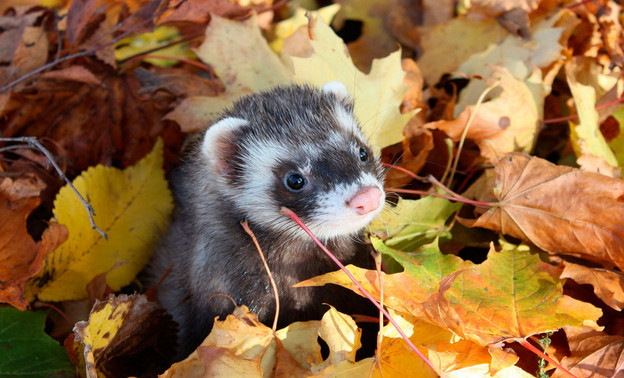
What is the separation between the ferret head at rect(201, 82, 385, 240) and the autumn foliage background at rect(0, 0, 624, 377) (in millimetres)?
234

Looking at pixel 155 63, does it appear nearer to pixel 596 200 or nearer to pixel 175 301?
pixel 175 301

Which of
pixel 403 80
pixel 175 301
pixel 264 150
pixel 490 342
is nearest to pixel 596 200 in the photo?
pixel 490 342

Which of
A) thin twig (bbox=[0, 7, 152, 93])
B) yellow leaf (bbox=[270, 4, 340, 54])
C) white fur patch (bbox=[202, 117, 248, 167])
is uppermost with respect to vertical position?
thin twig (bbox=[0, 7, 152, 93])

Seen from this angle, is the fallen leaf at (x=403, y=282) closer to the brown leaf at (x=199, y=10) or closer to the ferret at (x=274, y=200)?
the ferret at (x=274, y=200)

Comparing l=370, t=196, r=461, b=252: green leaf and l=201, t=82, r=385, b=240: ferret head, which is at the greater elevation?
l=201, t=82, r=385, b=240: ferret head

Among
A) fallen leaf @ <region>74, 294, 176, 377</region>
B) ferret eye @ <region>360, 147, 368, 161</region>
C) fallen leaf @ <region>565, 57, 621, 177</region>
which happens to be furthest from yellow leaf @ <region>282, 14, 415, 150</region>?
fallen leaf @ <region>74, 294, 176, 377</region>

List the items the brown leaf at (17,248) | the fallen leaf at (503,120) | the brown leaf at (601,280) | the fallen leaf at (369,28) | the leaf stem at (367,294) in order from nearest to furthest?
the leaf stem at (367,294)
the brown leaf at (601,280)
the brown leaf at (17,248)
the fallen leaf at (503,120)
the fallen leaf at (369,28)

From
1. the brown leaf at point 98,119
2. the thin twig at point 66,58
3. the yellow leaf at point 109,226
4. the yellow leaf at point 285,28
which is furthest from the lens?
the yellow leaf at point 285,28

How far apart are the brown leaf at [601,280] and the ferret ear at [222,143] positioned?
4.20 ft

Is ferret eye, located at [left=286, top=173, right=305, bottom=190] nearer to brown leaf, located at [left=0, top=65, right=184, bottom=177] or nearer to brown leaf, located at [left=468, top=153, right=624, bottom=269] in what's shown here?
brown leaf, located at [left=468, top=153, right=624, bottom=269]

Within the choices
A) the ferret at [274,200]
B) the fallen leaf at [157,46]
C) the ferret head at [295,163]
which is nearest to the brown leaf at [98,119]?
the fallen leaf at [157,46]

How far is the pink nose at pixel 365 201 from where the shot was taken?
1.87 m

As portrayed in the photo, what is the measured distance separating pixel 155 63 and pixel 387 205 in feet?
5.08

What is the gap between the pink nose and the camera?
6.15 ft
